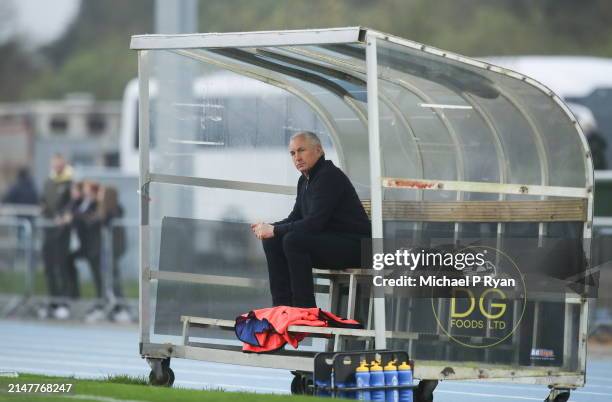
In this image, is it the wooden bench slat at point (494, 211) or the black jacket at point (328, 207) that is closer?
the black jacket at point (328, 207)

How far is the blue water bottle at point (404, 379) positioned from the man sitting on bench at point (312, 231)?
3.68 feet

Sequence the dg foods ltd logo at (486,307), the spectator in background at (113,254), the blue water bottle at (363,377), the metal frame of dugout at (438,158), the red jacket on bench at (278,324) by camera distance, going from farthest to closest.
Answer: the spectator in background at (113,254) < the dg foods ltd logo at (486,307) < the metal frame of dugout at (438,158) < the red jacket on bench at (278,324) < the blue water bottle at (363,377)

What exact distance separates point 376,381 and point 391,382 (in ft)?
0.46

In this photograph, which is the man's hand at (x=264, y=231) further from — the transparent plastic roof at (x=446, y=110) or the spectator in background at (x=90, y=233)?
the spectator in background at (x=90, y=233)

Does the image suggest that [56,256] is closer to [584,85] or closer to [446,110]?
[584,85]

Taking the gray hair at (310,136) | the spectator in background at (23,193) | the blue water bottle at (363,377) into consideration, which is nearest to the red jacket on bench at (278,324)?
the blue water bottle at (363,377)

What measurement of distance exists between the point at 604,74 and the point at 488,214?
13545mm

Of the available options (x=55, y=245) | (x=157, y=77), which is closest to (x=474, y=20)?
(x=55, y=245)

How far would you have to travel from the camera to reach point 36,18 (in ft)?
201

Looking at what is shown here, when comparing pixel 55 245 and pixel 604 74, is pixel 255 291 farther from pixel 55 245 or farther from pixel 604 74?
pixel 604 74

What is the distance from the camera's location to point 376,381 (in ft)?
32.3

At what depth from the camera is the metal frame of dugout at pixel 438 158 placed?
10789 mm

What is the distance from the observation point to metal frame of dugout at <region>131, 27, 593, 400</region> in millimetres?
10789

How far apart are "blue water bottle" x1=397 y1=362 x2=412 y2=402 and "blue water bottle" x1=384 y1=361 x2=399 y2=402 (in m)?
0.04
